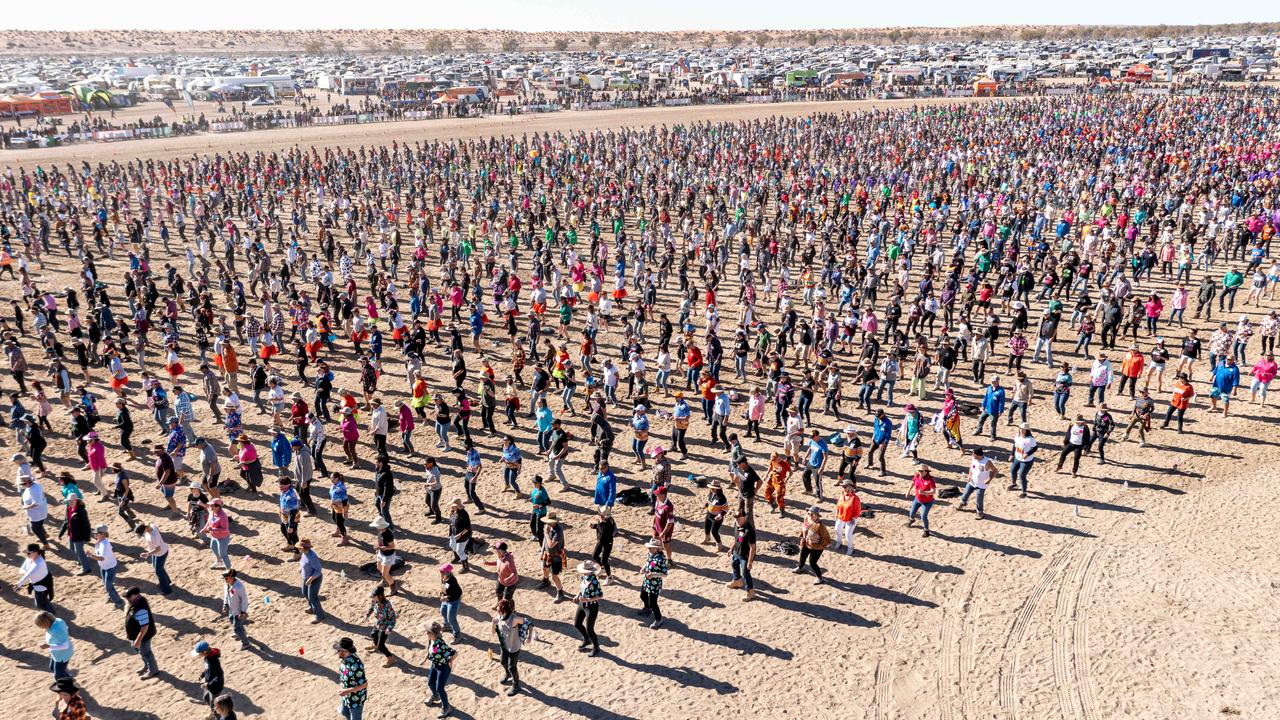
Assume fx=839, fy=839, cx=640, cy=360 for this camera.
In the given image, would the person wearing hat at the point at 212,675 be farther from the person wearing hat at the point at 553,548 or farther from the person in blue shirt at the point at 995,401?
the person in blue shirt at the point at 995,401

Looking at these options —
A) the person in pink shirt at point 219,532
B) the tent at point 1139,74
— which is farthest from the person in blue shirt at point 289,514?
the tent at point 1139,74

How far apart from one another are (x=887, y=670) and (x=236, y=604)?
8.28m

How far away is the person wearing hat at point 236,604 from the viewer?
10.6 m

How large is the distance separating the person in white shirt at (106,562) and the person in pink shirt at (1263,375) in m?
21.1

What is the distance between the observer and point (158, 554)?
11.6 m

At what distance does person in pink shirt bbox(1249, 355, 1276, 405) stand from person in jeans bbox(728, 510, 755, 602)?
1291 centimetres

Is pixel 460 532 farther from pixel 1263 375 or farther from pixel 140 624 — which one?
pixel 1263 375

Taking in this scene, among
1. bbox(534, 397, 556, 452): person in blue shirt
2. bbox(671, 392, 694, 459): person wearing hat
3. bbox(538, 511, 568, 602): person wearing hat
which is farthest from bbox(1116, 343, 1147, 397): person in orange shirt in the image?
bbox(538, 511, 568, 602): person wearing hat

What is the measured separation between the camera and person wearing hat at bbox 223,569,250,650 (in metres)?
10.6

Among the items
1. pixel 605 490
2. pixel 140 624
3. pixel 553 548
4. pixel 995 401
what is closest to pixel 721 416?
pixel 605 490

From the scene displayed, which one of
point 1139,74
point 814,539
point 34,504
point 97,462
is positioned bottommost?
point 814,539

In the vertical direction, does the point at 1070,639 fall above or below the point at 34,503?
below

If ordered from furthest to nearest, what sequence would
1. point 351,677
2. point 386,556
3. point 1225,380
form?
point 1225,380, point 386,556, point 351,677

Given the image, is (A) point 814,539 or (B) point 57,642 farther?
(A) point 814,539
